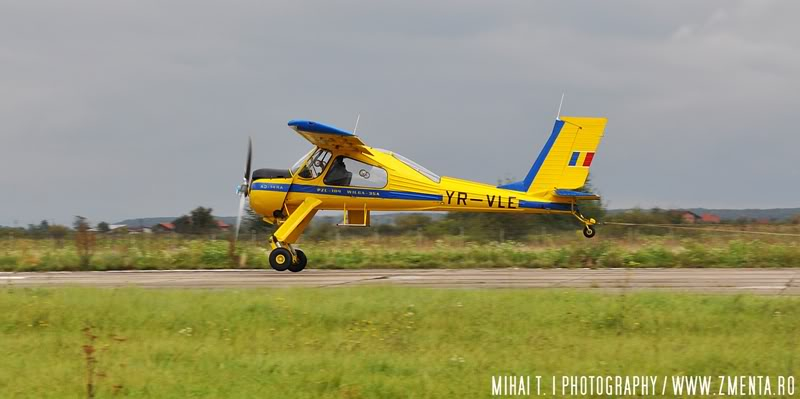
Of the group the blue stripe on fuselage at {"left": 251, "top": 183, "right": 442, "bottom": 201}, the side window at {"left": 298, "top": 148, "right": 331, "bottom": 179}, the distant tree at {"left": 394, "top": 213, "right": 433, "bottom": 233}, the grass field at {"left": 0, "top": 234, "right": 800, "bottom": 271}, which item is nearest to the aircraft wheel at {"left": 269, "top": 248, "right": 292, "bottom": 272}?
the blue stripe on fuselage at {"left": 251, "top": 183, "right": 442, "bottom": 201}

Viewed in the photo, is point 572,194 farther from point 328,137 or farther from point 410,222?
point 410,222

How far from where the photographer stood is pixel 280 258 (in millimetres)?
23797

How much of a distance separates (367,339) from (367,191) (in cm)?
1271

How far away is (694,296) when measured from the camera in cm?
1520

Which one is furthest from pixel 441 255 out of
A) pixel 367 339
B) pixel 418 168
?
pixel 367 339

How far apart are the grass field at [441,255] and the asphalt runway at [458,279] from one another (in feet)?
7.32

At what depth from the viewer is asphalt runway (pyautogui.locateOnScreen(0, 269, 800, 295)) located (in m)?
18.1

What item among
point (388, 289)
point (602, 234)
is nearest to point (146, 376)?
point (388, 289)

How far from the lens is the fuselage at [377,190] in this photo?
24312 millimetres

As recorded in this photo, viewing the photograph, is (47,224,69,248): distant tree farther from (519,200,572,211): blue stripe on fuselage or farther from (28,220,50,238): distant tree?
(519,200,572,211): blue stripe on fuselage

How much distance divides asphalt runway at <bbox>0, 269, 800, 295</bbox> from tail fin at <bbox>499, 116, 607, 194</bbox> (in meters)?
2.51

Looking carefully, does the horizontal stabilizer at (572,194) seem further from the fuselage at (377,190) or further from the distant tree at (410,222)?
the distant tree at (410,222)

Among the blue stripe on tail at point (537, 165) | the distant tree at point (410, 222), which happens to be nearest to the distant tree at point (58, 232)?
the distant tree at point (410, 222)

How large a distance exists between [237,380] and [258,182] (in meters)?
15.5
